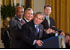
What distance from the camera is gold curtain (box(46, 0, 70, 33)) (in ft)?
20.3

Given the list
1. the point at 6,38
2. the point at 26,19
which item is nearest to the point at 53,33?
the point at 26,19

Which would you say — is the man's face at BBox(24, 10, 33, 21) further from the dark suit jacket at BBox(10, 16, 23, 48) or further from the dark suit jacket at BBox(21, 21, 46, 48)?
the dark suit jacket at BBox(21, 21, 46, 48)

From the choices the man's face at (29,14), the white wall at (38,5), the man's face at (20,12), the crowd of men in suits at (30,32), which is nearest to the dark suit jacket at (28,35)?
the crowd of men in suits at (30,32)

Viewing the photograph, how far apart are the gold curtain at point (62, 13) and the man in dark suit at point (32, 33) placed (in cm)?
353

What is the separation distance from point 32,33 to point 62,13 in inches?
147

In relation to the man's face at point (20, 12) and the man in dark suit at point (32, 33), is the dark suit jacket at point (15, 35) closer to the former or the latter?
the man in dark suit at point (32, 33)

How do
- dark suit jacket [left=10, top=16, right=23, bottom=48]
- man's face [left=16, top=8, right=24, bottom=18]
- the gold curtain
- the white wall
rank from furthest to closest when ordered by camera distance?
the white wall, the gold curtain, man's face [left=16, top=8, right=24, bottom=18], dark suit jacket [left=10, top=16, right=23, bottom=48]

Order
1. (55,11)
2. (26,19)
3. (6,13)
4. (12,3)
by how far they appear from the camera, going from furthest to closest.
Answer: (12,3) < (6,13) < (55,11) < (26,19)

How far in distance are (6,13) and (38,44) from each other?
16.7ft

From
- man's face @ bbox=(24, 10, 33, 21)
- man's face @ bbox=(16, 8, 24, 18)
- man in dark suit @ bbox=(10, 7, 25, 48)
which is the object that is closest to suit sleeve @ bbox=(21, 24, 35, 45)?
man in dark suit @ bbox=(10, 7, 25, 48)

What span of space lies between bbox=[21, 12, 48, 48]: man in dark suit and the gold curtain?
3.53 metres

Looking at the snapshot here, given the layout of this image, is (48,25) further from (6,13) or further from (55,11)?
(6,13)

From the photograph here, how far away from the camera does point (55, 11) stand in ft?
20.9

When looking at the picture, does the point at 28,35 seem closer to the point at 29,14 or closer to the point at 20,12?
the point at 29,14
